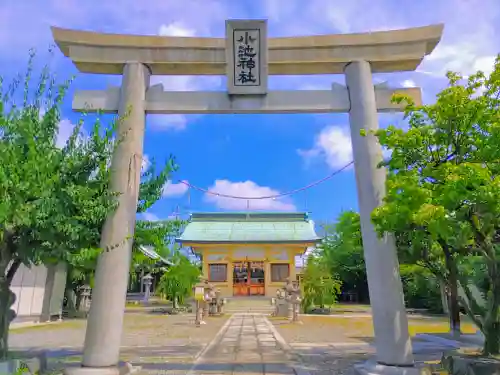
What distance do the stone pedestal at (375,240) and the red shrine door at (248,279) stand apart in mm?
26558

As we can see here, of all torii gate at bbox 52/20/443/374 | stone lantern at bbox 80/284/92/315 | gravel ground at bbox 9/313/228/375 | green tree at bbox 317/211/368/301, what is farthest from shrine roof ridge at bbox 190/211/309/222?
torii gate at bbox 52/20/443/374

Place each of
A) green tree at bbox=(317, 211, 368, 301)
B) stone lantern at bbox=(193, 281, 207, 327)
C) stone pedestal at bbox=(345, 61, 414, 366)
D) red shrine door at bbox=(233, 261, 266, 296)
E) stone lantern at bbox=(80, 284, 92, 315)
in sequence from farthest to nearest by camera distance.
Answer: red shrine door at bbox=(233, 261, 266, 296), green tree at bbox=(317, 211, 368, 301), stone lantern at bbox=(80, 284, 92, 315), stone lantern at bbox=(193, 281, 207, 327), stone pedestal at bbox=(345, 61, 414, 366)

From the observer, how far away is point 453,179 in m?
5.11

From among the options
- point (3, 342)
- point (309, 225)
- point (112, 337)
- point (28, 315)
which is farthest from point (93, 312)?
point (309, 225)

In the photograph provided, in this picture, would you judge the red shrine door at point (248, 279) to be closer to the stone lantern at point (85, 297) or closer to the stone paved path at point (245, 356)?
the stone lantern at point (85, 297)

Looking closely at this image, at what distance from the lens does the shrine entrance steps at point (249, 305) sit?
2545cm

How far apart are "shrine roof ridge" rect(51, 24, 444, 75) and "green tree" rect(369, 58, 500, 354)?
3.96ft

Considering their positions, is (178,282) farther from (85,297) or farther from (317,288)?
(317,288)

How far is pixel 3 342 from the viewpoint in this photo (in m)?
6.02

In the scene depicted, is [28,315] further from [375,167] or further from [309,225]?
[309,225]

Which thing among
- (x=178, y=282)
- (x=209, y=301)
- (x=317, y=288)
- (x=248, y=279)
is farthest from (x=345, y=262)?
(x=209, y=301)

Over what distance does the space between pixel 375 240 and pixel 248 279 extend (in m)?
27.1

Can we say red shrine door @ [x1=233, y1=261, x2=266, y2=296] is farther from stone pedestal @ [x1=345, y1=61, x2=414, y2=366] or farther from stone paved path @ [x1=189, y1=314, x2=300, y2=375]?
stone pedestal @ [x1=345, y1=61, x2=414, y2=366]

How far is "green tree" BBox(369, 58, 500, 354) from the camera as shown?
518 cm
